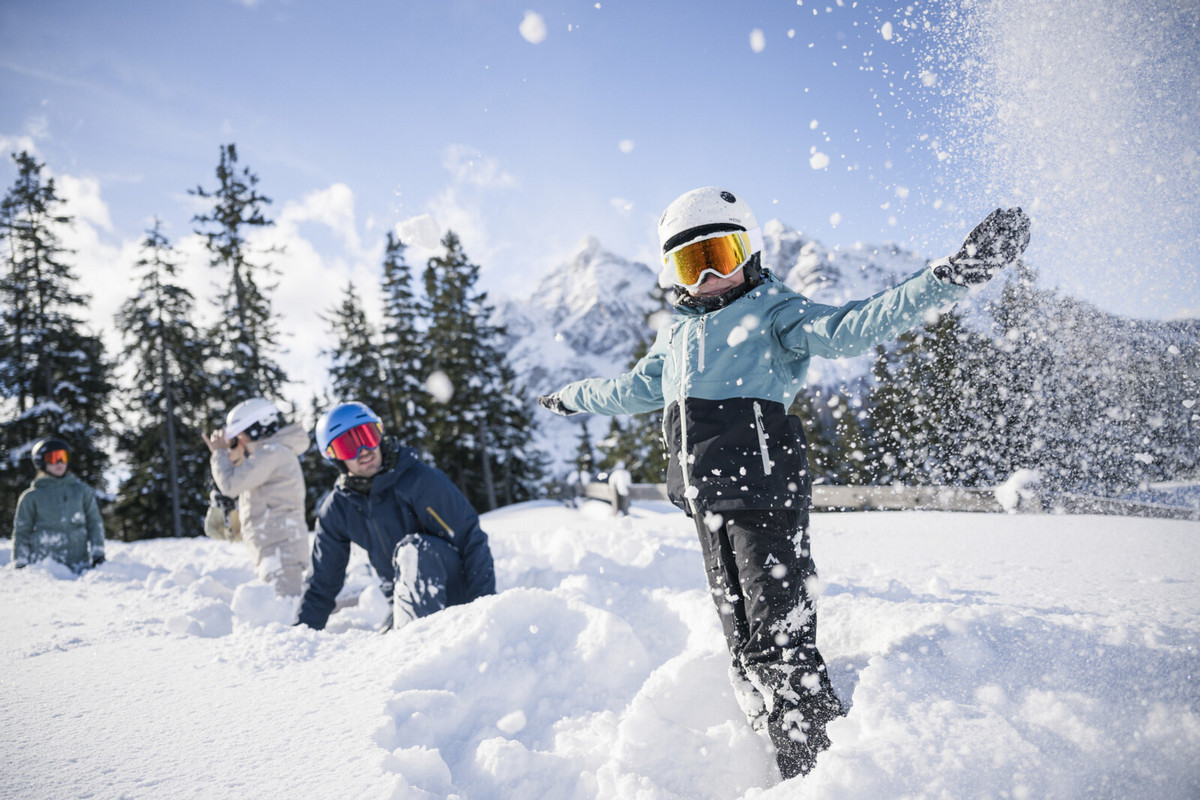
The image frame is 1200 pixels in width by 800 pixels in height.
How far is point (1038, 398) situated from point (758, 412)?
358cm

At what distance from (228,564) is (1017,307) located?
8.41m

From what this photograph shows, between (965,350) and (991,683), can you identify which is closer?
(991,683)

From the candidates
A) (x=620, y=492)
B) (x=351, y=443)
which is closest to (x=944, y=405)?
(x=351, y=443)

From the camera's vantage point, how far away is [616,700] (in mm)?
2322

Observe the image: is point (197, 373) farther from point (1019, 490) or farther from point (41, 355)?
point (1019, 490)

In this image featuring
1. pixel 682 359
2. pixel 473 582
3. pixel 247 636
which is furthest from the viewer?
pixel 473 582

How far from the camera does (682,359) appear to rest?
2.33 m

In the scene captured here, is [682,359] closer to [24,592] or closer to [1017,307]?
[1017,307]

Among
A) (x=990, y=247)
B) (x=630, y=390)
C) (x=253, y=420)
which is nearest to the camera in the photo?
(x=990, y=247)

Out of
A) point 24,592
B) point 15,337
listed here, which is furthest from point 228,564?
point 15,337

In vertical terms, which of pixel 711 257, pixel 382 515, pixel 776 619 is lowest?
pixel 776 619

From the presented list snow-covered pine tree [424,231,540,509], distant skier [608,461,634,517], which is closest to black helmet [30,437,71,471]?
distant skier [608,461,634,517]

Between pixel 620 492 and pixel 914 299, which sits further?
pixel 620 492

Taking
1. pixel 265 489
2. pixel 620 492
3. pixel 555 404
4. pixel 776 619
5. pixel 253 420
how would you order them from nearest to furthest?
pixel 776 619 < pixel 555 404 < pixel 265 489 < pixel 253 420 < pixel 620 492
